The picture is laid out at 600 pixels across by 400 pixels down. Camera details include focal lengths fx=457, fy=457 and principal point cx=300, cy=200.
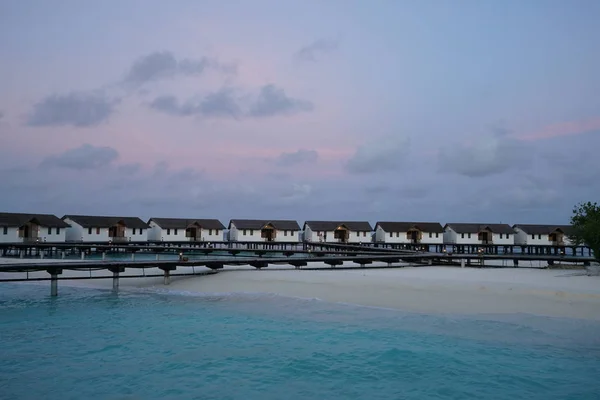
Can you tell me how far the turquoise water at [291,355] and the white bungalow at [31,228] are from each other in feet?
130

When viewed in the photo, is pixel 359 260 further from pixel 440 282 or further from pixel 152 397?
pixel 152 397

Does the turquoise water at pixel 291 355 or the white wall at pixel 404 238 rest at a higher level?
the white wall at pixel 404 238

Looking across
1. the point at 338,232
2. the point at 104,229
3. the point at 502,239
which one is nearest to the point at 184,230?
the point at 104,229

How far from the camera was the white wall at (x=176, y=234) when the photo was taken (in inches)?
2729

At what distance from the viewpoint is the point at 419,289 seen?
24.3 meters

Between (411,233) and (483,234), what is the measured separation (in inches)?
447

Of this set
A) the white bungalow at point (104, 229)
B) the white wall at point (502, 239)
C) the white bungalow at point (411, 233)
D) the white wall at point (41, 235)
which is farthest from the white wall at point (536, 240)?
the white wall at point (41, 235)

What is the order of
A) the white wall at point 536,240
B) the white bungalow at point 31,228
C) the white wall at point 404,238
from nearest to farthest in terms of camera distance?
the white bungalow at point 31,228
the white wall at point 536,240
the white wall at point 404,238

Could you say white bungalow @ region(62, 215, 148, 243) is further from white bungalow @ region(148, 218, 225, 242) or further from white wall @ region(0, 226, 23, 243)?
white wall @ region(0, 226, 23, 243)

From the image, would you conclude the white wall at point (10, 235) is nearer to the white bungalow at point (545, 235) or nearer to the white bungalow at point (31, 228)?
the white bungalow at point (31, 228)

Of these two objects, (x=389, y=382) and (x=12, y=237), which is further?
(x=12, y=237)

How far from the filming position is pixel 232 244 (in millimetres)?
74188

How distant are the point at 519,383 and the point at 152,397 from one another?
31.1 feet

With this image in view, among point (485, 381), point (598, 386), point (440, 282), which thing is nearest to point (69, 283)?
point (440, 282)
